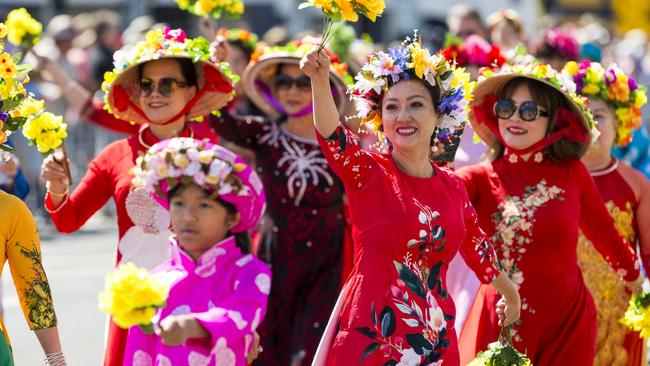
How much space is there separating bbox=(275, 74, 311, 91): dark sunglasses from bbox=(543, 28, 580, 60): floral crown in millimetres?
2635

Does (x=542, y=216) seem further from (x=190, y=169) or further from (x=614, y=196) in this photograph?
(x=190, y=169)

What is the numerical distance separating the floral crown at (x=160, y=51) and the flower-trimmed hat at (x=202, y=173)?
70.0 inches

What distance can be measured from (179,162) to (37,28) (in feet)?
8.87

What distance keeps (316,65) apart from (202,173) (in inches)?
23.2

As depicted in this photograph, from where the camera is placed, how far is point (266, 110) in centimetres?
818

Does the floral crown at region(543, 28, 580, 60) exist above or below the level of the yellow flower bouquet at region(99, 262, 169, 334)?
above

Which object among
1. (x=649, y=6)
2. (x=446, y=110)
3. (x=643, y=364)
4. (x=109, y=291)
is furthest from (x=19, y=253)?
(x=649, y=6)

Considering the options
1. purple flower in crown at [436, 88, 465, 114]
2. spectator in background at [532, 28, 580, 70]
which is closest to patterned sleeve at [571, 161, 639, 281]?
purple flower in crown at [436, 88, 465, 114]

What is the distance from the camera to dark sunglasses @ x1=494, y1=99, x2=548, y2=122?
6.81 metres

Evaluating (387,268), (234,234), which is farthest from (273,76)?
(234,234)

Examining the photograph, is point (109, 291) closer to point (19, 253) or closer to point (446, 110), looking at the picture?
point (19, 253)

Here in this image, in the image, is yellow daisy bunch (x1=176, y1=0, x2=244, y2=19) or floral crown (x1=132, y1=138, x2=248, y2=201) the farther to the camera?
yellow daisy bunch (x1=176, y1=0, x2=244, y2=19)

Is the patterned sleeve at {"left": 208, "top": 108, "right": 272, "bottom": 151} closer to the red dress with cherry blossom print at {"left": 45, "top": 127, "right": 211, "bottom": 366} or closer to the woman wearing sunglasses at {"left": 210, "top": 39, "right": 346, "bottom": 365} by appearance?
the woman wearing sunglasses at {"left": 210, "top": 39, "right": 346, "bottom": 365}

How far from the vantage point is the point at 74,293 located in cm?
1195
